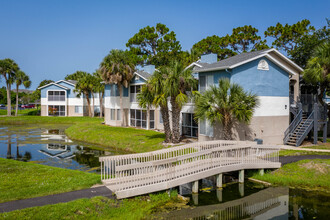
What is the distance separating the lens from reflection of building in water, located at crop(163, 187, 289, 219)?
38.9ft

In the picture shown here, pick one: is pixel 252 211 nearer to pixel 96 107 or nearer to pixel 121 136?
pixel 121 136

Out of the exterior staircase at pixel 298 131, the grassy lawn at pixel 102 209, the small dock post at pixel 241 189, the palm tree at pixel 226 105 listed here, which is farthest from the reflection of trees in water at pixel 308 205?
the exterior staircase at pixel 298 131

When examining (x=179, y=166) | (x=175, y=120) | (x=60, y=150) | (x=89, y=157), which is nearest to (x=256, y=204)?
(x=179, y=166)

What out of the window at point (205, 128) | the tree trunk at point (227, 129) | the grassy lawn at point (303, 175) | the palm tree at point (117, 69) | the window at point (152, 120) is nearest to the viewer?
the grassy lawn at point (303, 175)

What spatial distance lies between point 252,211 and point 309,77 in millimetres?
17956

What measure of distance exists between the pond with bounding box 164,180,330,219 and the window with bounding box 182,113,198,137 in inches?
479

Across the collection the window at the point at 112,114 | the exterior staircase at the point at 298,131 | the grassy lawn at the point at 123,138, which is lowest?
the grassy lawn at the point at 123,138

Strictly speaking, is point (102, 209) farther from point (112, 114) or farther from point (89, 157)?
point (112, 114)

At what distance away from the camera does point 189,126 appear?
92.6 ft

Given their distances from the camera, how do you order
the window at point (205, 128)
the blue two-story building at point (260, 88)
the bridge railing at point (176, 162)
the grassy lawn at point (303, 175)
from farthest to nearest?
the window at point (205, 128) → the blue two-story building at point (260, 88) → the grassy lawn at point (303, 175) → the bridge railing at point (176, 162)

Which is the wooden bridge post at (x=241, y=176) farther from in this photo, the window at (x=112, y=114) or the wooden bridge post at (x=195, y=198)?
the window at (x=112, y=114)

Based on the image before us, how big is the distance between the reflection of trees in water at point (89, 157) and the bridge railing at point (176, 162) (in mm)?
5607

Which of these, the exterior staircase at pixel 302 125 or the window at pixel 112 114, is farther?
the window at pixel 112 114

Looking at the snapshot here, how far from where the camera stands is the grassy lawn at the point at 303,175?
15.2 metres
